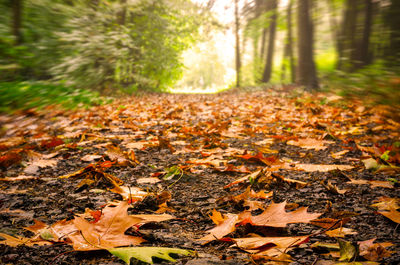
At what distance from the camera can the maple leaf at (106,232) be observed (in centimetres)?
86

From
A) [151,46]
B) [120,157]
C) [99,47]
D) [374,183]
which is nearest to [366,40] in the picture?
[374,183]

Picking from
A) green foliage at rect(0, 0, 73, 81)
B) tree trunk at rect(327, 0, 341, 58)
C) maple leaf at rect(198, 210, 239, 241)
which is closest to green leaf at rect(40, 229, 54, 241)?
maple leaf at rect(198, 210, 239, 241)

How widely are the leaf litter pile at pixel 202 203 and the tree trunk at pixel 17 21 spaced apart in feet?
2.35

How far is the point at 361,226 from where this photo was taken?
989 mm

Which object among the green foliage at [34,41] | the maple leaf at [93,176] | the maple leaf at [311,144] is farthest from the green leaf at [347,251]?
the green foliage at [34,41]

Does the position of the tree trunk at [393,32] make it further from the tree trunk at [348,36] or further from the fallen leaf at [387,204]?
the fallen leaf at [387,204]

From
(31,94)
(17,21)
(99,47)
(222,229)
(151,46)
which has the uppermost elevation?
(151,46)

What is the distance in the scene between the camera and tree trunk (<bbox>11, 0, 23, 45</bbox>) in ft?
8.30

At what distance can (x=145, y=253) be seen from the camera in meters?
0.80

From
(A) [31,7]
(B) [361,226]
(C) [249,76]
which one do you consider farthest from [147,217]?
(C) [249,76]

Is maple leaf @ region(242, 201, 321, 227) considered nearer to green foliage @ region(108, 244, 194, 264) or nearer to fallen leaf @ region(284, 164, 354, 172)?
green foliage @ region(108, 244, 194, 264)

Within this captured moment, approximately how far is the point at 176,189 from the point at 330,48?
3.74 ft

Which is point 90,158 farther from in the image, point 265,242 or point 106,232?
point 265,242

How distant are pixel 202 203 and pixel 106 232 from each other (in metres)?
0.49
